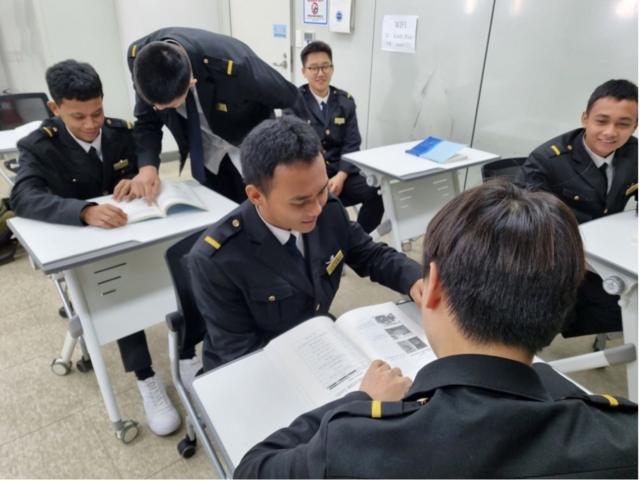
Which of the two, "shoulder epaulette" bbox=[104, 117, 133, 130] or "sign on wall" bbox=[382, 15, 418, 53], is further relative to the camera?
"sign on wall" bbox=[382, 15, 418, 53]

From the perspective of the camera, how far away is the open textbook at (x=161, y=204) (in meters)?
1.57

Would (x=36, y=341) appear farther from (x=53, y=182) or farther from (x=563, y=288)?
(x=563, y=288)

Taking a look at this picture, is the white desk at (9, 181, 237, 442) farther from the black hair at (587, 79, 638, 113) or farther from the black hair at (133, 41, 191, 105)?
the black hair at (587, 79, 638, 113)

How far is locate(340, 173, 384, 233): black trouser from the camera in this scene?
8.83ft

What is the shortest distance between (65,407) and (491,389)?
179 centimetres

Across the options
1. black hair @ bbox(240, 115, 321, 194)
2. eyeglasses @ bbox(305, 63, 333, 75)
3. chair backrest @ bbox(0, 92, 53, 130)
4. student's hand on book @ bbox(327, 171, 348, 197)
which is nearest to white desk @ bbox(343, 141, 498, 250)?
student's hand on book @ bbox(327, 171, 348, 197)

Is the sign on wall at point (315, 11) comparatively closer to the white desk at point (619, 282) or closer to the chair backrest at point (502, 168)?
the chair backrest at point (502, 168)

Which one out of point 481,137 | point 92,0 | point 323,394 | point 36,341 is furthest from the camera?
point 92,0

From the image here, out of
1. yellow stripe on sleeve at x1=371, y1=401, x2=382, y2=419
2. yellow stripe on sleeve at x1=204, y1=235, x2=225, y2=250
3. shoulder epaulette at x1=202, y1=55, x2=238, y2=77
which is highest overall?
shoulder epaulette at x1=202, y1=55, x2=238, y2=77

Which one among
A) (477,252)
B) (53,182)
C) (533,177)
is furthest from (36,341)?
(533,177)

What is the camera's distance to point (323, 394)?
83cm

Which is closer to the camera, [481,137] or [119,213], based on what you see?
[119,213]

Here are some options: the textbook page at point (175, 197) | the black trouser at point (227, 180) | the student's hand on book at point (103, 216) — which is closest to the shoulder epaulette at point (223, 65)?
the black trouser at point (227, 180)

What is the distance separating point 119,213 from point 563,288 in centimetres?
140
